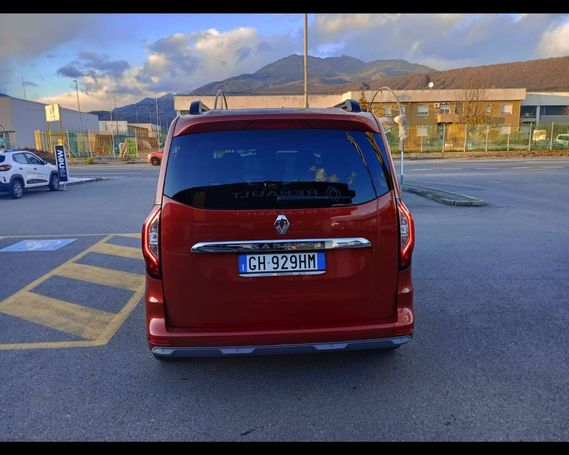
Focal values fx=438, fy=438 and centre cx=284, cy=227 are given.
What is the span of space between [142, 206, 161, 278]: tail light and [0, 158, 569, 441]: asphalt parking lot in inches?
37.0

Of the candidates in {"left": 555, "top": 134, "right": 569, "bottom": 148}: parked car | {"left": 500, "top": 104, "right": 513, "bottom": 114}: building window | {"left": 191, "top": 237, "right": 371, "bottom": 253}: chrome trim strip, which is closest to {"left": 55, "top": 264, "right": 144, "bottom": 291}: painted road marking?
{"left": 191, "top": 237, "right": 371, "bottom": 253}: chrome trim strip

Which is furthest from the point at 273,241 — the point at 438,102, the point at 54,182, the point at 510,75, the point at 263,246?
the point at 510,75

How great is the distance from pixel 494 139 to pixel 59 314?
43.6m

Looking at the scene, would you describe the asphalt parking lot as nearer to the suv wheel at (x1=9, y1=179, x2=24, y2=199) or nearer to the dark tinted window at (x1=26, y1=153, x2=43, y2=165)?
the suv wheel at (x1=9, y1=179, x2=24, y2=199)

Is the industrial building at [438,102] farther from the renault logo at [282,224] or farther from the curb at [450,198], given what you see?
the renault logo at [282,224]

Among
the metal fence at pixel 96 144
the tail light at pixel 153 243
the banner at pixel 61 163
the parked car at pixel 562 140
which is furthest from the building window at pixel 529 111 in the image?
the tail light at pixel 153 243

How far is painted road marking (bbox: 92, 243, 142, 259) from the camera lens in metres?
7.04

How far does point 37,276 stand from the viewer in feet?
19.8

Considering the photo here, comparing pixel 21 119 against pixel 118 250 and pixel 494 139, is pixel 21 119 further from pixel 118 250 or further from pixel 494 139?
pixel 118 250

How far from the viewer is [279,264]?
2.85 m

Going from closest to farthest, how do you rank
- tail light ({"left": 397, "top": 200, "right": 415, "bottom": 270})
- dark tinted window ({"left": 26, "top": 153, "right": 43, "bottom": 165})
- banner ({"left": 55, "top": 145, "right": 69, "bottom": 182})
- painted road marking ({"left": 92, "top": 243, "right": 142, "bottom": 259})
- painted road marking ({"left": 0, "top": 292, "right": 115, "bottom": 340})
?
tail light ({"left": 397, "top": 200, "right": 415, "bottom": 270}) < painted road marking ({"left": 0, "top": 292, "right": 115, "bottom": 340}) < painted road marking ({"left": 92, "top": 243, "right": 142, "bottom": 259}) < dark tinted window ({"left": 26, "top": 153, "right": 43, "bottom": 165}) < banner ({"left": 55, "top": 145, "right": 69, "bottom": 182})

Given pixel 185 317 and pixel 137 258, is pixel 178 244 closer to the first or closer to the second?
pixel 185 317

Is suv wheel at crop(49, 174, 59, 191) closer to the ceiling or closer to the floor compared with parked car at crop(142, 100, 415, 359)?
closer to the floor

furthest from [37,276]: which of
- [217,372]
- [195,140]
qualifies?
[195,140]
